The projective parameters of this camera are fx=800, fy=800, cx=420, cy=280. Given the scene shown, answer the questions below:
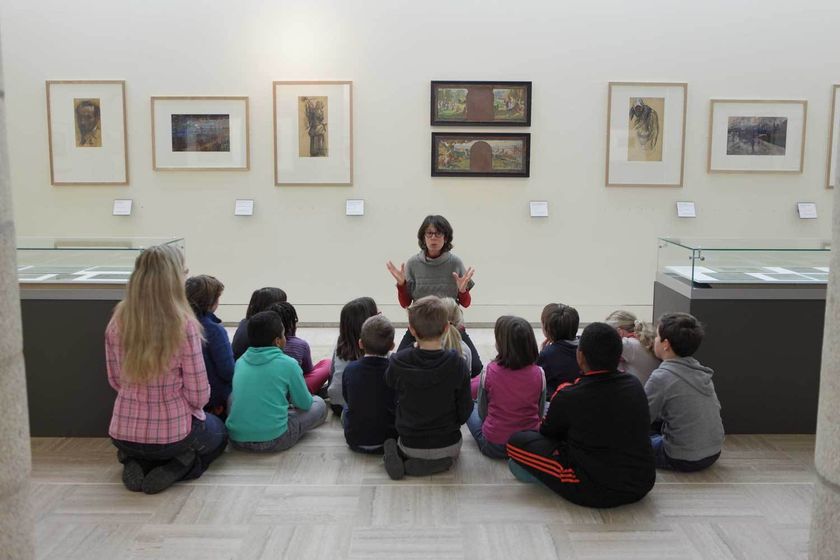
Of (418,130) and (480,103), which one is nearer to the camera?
(480,103)

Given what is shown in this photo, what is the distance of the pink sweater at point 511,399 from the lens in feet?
18.6

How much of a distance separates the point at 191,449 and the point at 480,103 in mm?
6408

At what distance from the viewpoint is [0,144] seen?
2.47 metres

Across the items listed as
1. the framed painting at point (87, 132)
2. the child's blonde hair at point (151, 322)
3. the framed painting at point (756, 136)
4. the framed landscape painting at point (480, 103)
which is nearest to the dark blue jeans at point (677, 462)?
the child's blonde hair at point (151, 322)

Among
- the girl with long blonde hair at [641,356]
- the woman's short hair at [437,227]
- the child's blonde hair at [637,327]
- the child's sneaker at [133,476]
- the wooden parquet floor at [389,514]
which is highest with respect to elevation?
the woman's short hair at [437,227]

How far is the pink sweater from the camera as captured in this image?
567cm

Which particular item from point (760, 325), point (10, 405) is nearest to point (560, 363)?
point (760, 325)

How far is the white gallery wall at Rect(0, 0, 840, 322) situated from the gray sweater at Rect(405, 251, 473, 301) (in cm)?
284

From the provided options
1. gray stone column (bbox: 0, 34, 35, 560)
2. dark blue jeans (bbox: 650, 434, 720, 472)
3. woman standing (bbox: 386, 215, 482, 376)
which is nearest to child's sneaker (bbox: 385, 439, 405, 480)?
dark blue jeans (bbox: 650, 434, 720, 472)

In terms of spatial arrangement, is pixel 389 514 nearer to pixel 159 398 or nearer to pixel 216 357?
pixel 159 398

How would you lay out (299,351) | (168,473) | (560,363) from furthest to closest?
(299,351) → (560,363) → (168,473)

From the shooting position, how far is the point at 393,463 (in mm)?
5496

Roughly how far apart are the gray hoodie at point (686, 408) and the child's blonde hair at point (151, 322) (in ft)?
10.6

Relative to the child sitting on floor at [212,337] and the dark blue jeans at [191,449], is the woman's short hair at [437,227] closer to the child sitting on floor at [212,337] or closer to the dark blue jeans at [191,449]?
the child sitting on floor at [212,337]
